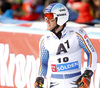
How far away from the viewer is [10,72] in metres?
6.81

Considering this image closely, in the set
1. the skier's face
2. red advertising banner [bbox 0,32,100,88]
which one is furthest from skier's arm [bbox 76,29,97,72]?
red advertising banner [bbox 0,32,100,88]

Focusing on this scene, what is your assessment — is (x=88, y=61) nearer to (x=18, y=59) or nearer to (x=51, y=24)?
(x=51, y=24)

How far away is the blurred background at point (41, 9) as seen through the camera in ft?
28.8

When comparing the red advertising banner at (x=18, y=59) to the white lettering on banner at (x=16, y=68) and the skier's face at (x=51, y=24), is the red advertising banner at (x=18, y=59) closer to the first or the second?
the white lettering on banner at (x=16, y=68)

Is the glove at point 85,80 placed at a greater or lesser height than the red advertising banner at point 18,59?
lesser

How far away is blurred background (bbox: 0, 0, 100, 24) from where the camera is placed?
879cm

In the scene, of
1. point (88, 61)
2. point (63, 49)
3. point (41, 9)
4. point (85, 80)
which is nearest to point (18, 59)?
point (63, 49)

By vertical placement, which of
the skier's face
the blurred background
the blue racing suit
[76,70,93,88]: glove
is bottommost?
[76,70,93,88]: glove

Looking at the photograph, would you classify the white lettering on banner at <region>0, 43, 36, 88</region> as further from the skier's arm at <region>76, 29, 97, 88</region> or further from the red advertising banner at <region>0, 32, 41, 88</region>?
Answer: the skier's arm at <region>76, 29, 97, 88</region>

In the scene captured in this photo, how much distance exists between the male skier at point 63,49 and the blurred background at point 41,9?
10.2ft

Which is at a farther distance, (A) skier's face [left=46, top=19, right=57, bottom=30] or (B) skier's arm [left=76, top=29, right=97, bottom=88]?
(A) skier's face [left=46, top=19, right=57, bottom=30]

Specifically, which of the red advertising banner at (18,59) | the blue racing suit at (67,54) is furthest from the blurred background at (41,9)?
the blue racing suit at (67,54)

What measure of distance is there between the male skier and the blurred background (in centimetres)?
311

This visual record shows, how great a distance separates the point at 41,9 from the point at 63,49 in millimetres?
6514
